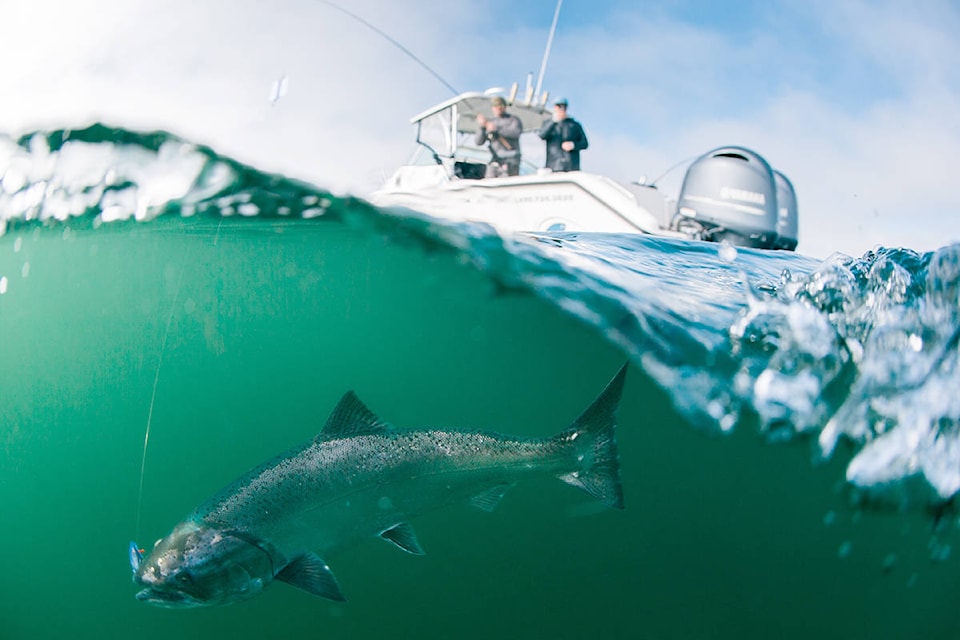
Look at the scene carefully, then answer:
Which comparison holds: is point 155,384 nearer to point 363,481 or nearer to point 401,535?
point 363,481

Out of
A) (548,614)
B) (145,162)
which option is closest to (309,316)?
(145,162)

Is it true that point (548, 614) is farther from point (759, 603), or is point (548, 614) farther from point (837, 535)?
point (837, 535)

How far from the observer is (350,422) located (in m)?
2.92

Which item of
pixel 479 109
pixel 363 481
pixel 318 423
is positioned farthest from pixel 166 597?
pixel 479 109

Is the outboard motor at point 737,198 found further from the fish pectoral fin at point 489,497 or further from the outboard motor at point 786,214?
the fish pectoral fin at point 489,497

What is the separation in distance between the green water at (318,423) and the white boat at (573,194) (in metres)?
1.03

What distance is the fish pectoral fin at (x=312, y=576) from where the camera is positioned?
2572 mm

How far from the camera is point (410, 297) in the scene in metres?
5.06

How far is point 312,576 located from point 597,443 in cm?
148

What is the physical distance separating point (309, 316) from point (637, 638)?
3.39 m

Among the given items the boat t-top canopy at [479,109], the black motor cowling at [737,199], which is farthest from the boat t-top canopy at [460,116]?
the black motor cowling at [737,199]

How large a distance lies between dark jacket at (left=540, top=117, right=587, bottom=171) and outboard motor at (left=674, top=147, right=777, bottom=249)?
2407 mm

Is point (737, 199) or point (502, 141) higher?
point (502, 141)

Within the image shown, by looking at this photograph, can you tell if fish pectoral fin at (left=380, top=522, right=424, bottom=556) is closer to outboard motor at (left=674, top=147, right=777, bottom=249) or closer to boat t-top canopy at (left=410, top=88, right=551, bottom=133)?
outboard motor at (left=674, top=147, right=777, bottom=249)
